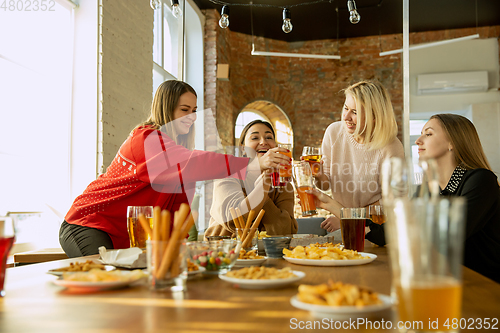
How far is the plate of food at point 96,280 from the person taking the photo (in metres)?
0.78

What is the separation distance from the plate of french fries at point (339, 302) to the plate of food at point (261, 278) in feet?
0.44

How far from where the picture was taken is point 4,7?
9.64ft

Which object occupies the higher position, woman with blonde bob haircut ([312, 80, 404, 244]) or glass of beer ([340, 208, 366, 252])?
woman with blonde bob haircut ([312, 80, 404, 244])

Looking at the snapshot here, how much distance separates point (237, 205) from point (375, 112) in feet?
2.69

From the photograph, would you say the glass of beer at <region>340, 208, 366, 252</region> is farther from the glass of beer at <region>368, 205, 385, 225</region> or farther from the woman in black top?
the woman in black top

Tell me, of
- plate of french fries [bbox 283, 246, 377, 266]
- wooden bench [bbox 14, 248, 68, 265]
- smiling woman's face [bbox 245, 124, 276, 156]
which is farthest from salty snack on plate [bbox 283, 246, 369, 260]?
wooden bench [bbox 14, 248, 68, 265]

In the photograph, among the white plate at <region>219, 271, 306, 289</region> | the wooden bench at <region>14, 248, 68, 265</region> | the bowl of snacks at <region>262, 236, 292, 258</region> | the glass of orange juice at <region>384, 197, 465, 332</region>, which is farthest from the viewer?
the wooden bench at <region>14, 248, 68, 265</region>

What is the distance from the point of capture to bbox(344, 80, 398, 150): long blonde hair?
2.05 metres

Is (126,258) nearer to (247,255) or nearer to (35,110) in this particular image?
(247,255)

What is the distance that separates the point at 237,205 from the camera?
1.89 meters

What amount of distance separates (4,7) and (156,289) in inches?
117

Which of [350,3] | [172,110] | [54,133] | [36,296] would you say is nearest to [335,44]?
[350,3]

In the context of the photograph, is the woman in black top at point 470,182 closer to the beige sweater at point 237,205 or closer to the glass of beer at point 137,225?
the beige sweater at point 237,205

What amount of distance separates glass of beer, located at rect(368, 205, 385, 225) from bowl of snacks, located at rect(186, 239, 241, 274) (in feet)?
2.40
